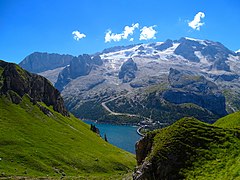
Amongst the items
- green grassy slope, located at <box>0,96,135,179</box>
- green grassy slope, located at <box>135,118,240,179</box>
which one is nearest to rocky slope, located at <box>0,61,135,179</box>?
green grassy slope, located at <box>0,96,135,179</box>

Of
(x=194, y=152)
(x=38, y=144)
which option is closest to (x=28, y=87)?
(x=38, y=144)

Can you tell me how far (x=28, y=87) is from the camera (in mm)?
146000

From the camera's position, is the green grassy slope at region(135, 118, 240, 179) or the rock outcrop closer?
Answer: the green grassy slope at region(135, 118, 240, 179)

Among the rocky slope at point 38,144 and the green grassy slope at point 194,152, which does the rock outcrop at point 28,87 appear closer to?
the rocky slope at point 38,144

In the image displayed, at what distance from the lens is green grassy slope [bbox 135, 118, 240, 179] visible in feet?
101

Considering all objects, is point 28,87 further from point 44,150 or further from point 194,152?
point 194,152

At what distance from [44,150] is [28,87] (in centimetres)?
6012

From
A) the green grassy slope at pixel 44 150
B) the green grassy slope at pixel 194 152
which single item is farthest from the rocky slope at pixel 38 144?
the green grassy slope at pixel 194 152

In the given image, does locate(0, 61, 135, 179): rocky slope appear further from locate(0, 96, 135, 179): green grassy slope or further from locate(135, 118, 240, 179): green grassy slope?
locate(135, 118, 240, 179): green grassy slope

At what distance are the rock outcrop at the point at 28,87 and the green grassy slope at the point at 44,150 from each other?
18.7ft

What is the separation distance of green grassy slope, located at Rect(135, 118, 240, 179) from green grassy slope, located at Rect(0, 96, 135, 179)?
152 feet

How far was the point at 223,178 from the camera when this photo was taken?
90.1ft

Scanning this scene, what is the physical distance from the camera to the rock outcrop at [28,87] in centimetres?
13331

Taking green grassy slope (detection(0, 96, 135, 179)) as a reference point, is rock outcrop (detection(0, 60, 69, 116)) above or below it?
above
